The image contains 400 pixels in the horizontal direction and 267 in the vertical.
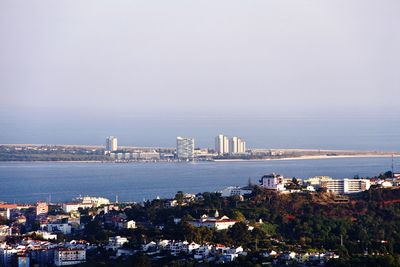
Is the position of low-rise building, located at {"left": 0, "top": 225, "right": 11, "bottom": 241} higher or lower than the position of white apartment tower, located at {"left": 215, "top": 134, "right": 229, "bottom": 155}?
lower

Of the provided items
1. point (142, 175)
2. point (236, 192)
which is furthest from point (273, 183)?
point (142, 175)

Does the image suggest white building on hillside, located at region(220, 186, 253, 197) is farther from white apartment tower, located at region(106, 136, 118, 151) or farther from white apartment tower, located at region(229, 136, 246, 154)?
white apartment tower, located at region(106, 136, 118, 151)

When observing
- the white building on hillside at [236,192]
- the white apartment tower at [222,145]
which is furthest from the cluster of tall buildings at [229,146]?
the white building on hillside at [236,192]

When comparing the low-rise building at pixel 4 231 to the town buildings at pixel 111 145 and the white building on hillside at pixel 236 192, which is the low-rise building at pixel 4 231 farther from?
the town buildings at pixel 111 145

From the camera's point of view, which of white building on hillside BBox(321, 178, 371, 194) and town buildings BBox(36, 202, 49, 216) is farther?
town buildings BBox(36, 202, 49, 216)

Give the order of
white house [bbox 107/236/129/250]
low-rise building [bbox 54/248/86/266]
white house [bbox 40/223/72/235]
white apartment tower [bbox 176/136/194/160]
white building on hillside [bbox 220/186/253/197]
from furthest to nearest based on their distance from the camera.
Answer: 1. white apartment tower [bbox 176/136/194/160]
2. white building on hillside [bbox 220/186/253/197]
3. white house [bbox 40/223/72/235]
4. white house [bbox 107/236/129/250]
5. low-rise building [bbox 54/248/86/266]

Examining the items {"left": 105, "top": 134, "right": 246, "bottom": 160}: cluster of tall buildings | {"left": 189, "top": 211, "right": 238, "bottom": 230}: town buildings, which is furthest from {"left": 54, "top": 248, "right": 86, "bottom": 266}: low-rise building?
{"left": 105, "top": 134, "right": 246, "bottom": 160}: cluster of tall buildings

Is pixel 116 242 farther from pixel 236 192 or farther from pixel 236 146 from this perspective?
pixel 236 146

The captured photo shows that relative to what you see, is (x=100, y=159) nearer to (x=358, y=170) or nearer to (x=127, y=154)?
(x=127, y=154)

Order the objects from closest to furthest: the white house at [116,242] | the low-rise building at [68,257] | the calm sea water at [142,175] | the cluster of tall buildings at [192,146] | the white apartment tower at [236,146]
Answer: the low-rise building at [68,257]
the white house at [116,242]
the calm sea water at [142,175]
the cluster of tall buildings at [192,146]
the white apartment tower at [236,146]
